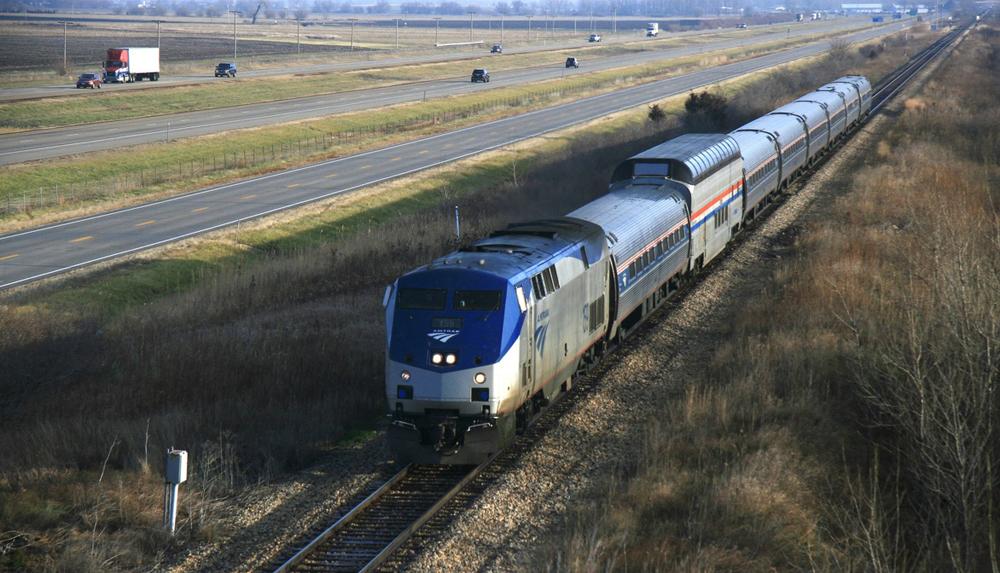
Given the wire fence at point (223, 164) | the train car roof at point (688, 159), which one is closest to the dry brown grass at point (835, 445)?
the train car roof at point (688, 159)

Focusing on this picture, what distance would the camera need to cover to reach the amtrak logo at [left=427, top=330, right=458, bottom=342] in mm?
14562

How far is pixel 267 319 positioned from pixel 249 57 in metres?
110

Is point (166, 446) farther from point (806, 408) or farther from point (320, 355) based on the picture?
point (806, 408)

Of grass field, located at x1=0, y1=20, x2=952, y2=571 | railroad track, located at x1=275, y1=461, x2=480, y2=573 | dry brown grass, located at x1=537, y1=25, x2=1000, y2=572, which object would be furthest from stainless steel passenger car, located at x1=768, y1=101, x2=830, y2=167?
railroad track, located at x1=275, y1=461, x2=480, y2=573

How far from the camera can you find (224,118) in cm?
6750

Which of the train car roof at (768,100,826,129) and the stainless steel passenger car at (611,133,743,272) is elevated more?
the train car roof at (768,100,826,129)

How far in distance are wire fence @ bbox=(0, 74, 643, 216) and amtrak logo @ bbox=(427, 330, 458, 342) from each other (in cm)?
3171

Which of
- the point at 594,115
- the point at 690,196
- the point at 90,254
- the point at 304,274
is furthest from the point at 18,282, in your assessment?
the point at 594,115

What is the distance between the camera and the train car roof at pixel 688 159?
26172 mm

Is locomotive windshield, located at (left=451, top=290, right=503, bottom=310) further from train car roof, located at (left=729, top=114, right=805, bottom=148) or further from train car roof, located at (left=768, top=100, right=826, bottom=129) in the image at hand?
train car roof, located at (left=768, top=100, right=826, bottom=129)

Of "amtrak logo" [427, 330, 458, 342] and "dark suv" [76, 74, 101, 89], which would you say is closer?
"amtrak logo" [427, 330, 458, 342]

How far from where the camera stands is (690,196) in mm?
25859

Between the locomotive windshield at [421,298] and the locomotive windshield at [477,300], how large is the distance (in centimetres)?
23

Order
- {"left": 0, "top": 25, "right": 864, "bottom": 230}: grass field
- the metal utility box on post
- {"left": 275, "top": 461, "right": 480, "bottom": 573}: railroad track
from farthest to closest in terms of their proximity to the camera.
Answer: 1. {"left": 0, "top": 25, "right": 864, "bottom": 230}: grass field
2. the metal utility box on post
3. {"left": 275, "top": 461, "right": 480, "bottom": 573}: railroad track
